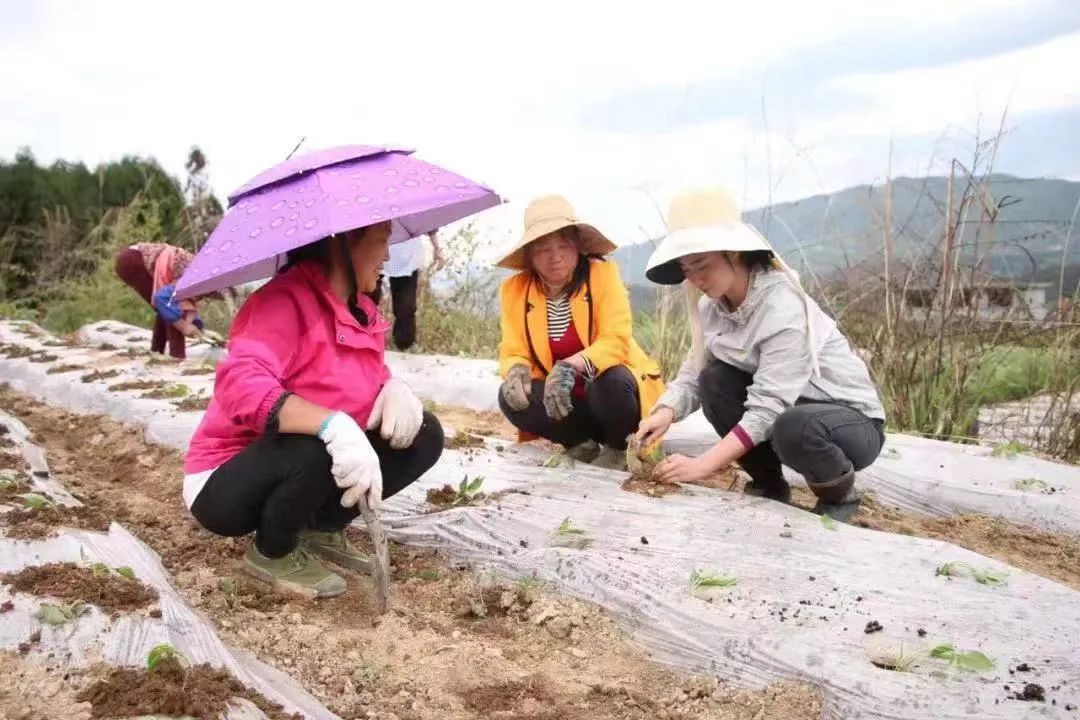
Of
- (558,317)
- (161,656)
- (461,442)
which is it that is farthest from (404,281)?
(161,656)

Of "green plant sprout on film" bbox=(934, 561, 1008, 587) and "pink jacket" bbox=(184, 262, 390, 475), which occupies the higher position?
"pink jacket" bbox=(184, 262, 390, 475)

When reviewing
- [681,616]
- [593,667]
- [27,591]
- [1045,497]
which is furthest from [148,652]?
[1045,497]

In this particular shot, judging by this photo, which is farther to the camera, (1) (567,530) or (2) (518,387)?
(2) (518,387)

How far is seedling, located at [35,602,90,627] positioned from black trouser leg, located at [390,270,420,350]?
276 cm

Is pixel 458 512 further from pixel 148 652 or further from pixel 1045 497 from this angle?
pixel 1045 497

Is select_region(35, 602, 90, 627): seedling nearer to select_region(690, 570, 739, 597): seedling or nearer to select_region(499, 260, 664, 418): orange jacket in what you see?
select_region(690, 570, 739, 597): seedling

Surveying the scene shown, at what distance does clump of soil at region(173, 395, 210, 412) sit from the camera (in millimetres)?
4013

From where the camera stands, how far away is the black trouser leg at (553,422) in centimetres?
308

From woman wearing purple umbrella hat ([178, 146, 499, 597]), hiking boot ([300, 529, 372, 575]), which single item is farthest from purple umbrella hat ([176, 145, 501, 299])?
hiking boot ([300, 529, 372, 575])

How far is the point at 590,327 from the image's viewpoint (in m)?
3.06

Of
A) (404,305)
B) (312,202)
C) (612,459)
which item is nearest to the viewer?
(312,202)

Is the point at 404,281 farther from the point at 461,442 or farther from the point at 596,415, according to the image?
the point at 596,415

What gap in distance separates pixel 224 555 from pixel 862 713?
171 centimetres

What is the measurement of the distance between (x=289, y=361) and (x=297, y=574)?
1.83ft
